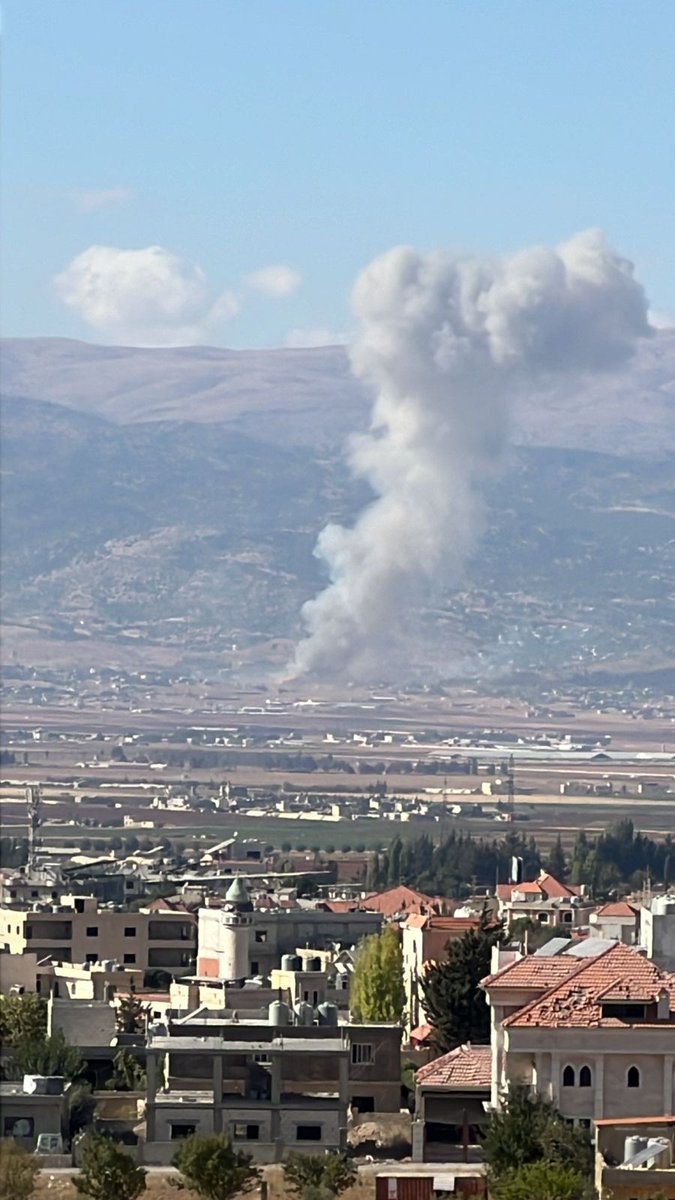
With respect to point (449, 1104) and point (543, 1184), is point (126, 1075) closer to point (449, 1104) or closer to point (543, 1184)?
point (449, 1104)

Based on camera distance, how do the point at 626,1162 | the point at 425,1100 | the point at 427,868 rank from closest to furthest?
the point at 626,1162
the point at 425,1100
the point at 427,868

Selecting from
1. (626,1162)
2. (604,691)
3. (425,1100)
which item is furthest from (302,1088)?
(604,691)

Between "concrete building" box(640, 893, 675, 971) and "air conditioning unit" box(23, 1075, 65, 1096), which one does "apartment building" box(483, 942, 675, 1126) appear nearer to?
"concrete building" box(640, 893, 675, 971)

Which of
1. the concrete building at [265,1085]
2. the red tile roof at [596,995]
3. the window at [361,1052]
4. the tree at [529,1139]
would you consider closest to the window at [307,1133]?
the concrete building at [265,1085]

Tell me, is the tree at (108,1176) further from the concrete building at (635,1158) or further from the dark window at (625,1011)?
the dark window at (625,1011)

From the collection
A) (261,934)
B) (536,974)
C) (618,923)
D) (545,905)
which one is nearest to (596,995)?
(536,974)

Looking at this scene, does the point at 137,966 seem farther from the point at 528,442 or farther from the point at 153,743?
the point at 528,442
